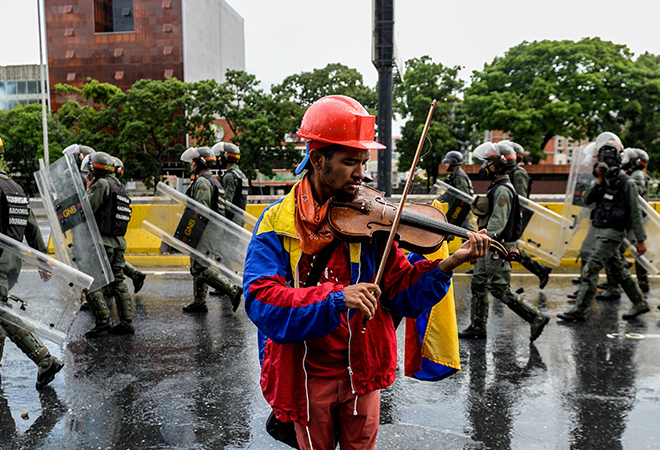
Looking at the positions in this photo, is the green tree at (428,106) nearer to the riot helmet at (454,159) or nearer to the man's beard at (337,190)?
the riot helmet at (454,159)

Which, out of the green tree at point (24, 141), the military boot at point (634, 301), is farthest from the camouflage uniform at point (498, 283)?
the green tree at point (24, 141)

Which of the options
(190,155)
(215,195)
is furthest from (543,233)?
(190,155)

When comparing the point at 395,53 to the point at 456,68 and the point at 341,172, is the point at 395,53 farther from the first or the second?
the point at 456,68

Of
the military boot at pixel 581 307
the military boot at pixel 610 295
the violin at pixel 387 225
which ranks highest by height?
the violin at pixel 387 225

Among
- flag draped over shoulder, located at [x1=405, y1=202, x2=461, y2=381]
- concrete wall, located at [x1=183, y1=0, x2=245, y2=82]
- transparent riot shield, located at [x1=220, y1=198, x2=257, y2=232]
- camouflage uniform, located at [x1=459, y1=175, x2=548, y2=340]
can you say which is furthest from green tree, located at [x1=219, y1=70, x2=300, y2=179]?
flag draped over shoulder, located at [x1=405, y1=202, x2=461, y2=381]

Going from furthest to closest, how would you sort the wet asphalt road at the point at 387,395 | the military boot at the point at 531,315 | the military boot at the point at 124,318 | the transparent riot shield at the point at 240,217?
the transparent riot shield at the point at 240,217
the military boot at the point at 124,318
the military boot at the point at 531,315
the wet asphalt road at the point at 387,395

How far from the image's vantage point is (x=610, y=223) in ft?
20.6

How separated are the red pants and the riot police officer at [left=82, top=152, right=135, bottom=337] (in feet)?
14.4

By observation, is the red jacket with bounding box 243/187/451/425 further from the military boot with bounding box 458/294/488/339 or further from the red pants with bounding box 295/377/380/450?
the military boot with bounding box 458/294/488/339

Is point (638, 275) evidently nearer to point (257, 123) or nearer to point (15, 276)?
point (15, 276)

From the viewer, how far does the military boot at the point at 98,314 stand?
5.69 metres

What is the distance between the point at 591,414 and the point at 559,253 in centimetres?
471

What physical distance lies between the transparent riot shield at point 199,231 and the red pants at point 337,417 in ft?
15.7

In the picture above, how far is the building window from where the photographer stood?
56.6 metres
